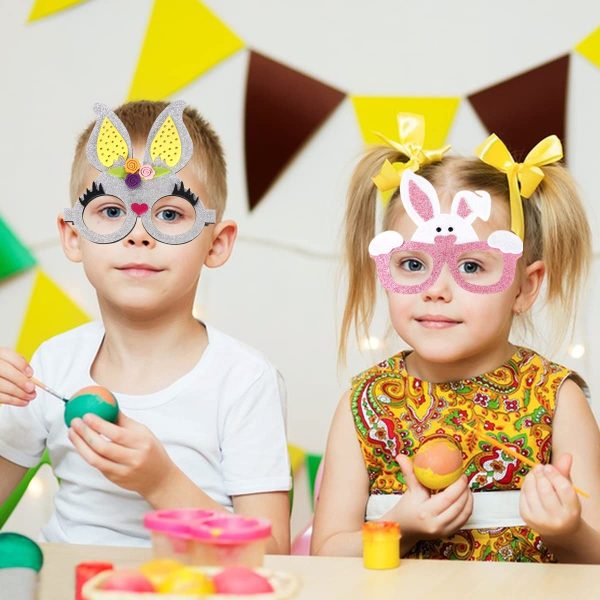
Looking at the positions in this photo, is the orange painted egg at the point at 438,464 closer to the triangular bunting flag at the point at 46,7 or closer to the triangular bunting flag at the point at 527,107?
the triangular bunting flag at the point at 527,107

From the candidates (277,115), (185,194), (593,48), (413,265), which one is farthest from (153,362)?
(593,48)

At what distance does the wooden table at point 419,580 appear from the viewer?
867mm

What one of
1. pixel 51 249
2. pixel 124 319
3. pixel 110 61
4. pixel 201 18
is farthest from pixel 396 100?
pixel 124 319

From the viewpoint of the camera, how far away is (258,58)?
85.2 inches

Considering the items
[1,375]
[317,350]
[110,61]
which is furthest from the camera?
[110,61]

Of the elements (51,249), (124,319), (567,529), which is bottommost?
(567,529)

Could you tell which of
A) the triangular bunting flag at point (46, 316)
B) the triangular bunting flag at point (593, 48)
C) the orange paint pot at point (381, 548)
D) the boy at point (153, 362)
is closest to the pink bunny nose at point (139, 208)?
the boy at point (153, 362)

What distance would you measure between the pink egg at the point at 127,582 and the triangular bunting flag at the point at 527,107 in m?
1.54

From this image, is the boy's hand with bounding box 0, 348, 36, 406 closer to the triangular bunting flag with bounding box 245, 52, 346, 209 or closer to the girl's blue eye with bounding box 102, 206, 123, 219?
the girl's blue eye with bounding box 102, 206, 123, 219

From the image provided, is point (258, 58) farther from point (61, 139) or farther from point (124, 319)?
point (124, 319)

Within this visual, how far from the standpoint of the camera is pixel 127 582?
63 cm

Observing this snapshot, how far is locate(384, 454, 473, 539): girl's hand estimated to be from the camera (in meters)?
1.09

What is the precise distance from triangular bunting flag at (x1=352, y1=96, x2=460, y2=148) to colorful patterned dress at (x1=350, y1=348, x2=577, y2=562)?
84 cm

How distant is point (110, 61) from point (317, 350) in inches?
30.1
